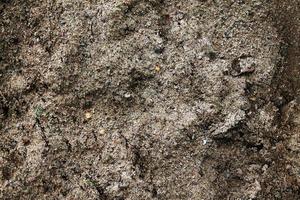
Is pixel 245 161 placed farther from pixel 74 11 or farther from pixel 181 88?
pixel 74 11

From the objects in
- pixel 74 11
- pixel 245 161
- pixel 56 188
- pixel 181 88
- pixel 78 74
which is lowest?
pixel 245 161

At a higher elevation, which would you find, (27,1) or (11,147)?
(27,1)

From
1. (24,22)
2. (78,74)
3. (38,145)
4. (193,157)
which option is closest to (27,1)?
(24,22)

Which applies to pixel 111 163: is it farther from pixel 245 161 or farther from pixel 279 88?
pixel 279 88

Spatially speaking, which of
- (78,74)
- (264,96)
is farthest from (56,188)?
(264,96)

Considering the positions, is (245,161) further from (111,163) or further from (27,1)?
(27,1)

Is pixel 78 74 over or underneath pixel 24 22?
underneath
